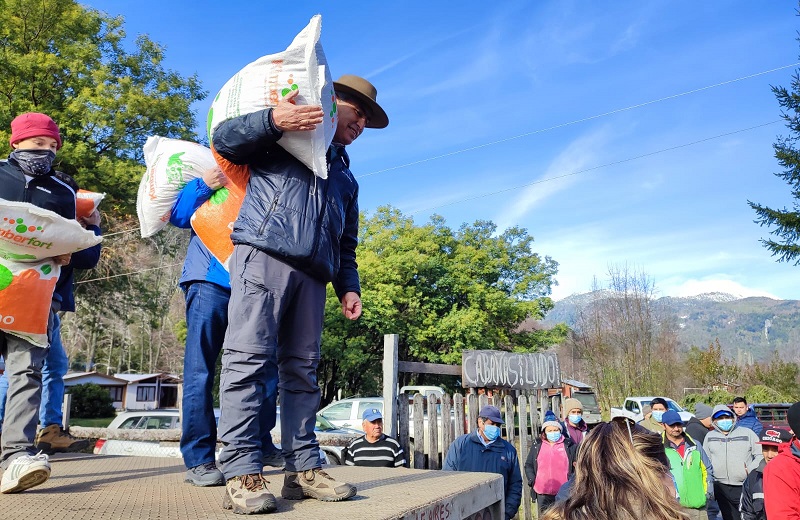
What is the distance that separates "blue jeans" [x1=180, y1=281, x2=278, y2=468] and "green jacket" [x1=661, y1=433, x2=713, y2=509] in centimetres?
576

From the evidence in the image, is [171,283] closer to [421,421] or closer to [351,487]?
[421,421]

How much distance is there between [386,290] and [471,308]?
4.84 meters

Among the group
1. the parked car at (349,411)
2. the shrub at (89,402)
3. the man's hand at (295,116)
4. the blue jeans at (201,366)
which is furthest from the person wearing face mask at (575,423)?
the shrub at (89,402)

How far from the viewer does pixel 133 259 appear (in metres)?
23.5

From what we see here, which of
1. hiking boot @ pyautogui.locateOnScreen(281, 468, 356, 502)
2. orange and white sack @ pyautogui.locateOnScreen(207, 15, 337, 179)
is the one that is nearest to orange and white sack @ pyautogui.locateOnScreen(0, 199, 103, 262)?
orange and white sack @ pyautogui.locateOnScreen(207, 15, 337, 179)

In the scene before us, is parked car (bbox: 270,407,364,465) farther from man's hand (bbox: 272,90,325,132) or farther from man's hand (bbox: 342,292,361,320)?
man's hand (bbox: 272,90,325,132)

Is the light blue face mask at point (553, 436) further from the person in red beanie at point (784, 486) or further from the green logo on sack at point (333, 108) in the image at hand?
the green logo on sack at point (333, 108)

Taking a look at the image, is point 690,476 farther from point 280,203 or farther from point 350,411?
point 350,411

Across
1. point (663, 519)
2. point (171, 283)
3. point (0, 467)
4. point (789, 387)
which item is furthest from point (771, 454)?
point (171, 283)

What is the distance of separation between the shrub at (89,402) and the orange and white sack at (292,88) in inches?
1262

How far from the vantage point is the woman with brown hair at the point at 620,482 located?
1.96 meters

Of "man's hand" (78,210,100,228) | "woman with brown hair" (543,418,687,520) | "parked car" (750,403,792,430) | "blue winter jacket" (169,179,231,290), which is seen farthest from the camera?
"parked car" (750,403,792,430)

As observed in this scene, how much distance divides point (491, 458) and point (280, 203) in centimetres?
540

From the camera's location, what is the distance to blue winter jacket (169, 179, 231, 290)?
11.3 feet
